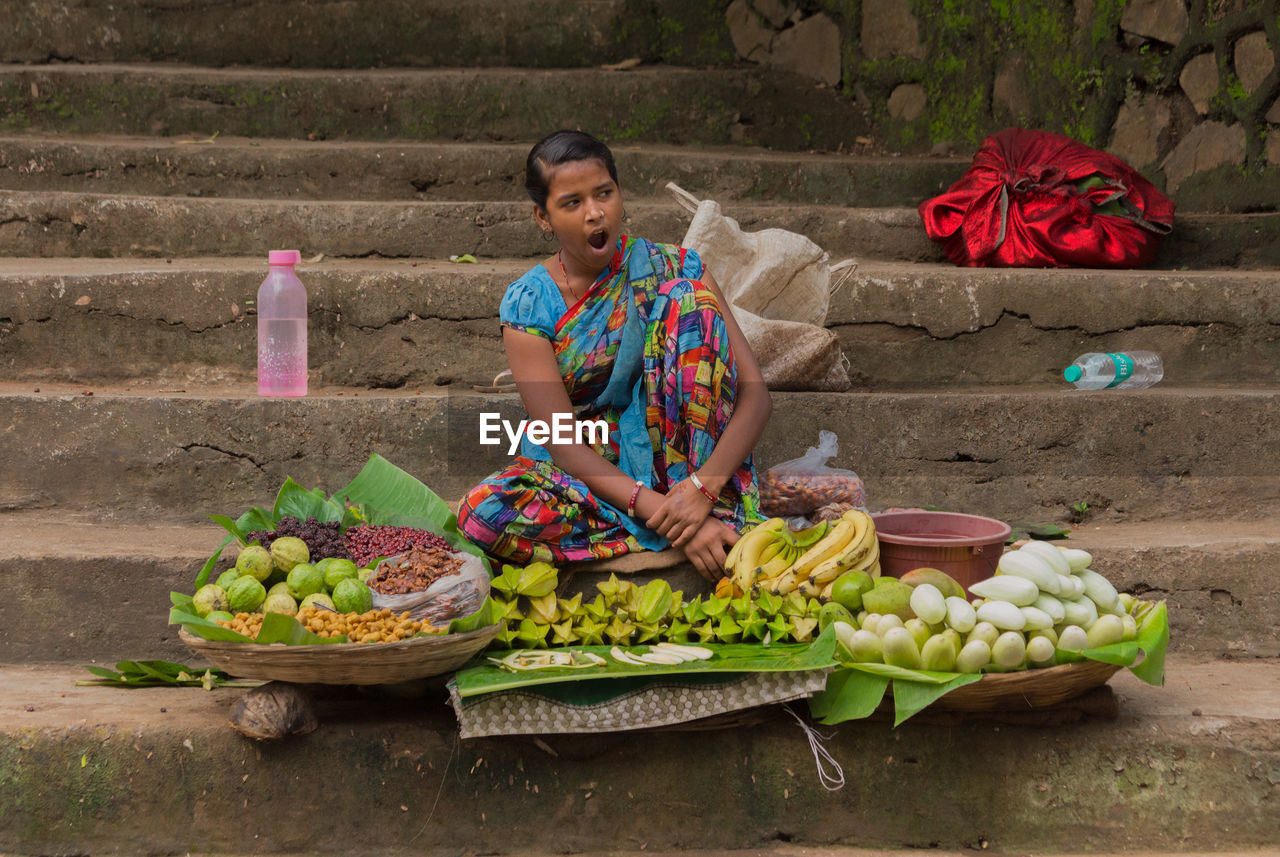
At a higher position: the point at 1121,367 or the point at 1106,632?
the point at 1121,367

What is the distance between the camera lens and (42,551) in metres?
3.06

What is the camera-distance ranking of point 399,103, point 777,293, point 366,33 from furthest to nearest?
point 366,33 → point 399,103 → point 777,293

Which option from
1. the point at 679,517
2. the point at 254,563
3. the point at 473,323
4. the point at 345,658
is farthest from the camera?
the point at 473,323

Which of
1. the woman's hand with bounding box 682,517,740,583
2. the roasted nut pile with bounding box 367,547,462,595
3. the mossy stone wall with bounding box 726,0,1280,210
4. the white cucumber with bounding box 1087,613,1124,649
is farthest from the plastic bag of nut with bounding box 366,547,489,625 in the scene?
the mossy stone wall with bounding box 726,0,1280,210

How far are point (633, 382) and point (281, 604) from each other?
109cm

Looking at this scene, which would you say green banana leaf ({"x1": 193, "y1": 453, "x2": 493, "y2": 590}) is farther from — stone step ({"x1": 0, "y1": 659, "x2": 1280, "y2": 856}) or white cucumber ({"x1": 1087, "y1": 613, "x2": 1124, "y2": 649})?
white cucumber ({"x1": 1087, "y1": 613, "x2": 1124, "y2": 649})

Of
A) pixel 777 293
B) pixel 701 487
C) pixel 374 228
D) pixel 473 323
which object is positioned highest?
pixel 374 228

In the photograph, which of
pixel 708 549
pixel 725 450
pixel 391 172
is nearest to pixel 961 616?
pixel 708 549

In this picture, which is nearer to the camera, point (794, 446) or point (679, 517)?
point (679, 517)

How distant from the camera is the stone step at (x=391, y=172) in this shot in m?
4.75

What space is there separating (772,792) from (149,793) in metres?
1.33

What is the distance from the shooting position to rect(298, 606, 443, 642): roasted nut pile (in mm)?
2459

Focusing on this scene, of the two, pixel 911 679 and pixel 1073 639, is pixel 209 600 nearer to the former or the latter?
pixel 911 679

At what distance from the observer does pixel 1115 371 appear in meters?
3.88
